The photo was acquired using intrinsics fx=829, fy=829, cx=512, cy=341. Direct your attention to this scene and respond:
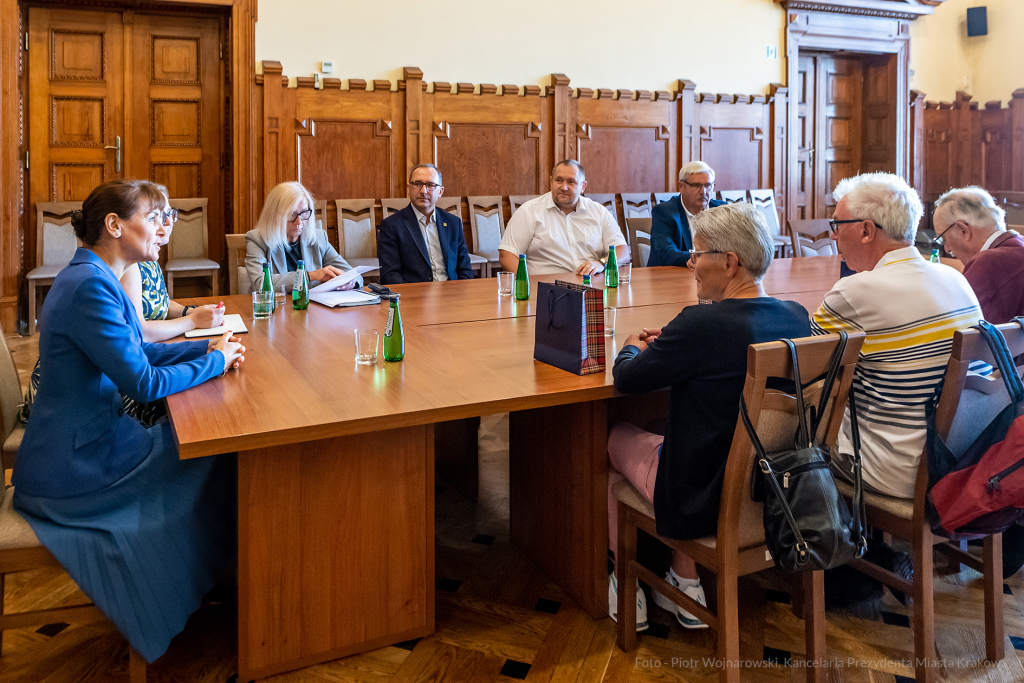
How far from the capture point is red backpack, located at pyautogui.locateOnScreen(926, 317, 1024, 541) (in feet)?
5.98

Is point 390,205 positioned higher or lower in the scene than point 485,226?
higher

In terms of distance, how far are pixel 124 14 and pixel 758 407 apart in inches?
260

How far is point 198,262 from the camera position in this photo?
21.4 feet

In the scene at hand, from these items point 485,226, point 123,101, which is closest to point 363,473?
point 485,226

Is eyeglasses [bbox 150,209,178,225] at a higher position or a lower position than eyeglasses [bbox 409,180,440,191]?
lower

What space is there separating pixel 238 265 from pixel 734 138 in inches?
235

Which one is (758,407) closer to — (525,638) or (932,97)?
(525,638)

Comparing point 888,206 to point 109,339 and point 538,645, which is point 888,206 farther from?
point 109,339

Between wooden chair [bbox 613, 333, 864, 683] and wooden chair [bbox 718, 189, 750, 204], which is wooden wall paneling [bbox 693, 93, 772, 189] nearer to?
wooden chair [bbox 718, 189, 750, 204]

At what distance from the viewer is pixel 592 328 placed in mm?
2232

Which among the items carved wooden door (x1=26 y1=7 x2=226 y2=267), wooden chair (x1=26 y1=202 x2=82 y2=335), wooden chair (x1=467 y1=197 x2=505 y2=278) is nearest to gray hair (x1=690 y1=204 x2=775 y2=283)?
wooden chair (x1=467 y1=197 x2=505 y2=278)

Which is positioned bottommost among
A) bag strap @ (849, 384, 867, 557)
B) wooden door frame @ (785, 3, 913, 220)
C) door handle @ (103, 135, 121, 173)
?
bag strap @ (849, 384, 867, 557)

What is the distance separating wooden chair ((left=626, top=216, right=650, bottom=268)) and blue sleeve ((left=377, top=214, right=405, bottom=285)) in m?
1.94

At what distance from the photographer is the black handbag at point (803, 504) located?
172cm
